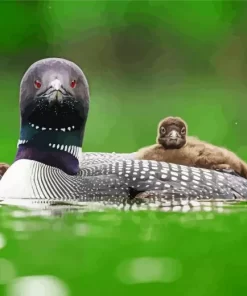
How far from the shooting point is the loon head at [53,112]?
8.24ft

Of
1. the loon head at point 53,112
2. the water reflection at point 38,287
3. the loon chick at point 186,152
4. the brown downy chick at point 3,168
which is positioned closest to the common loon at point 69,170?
the loon head at point 53,112

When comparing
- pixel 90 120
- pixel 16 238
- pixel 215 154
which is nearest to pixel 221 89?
pixel 90 120

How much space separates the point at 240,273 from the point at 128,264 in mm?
223

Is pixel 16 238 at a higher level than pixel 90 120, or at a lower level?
lower

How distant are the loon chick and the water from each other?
12.0 inches

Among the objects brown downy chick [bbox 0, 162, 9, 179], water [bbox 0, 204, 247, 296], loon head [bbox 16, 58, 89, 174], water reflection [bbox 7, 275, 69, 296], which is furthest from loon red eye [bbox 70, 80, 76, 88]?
water reflection [bbox 7, 275, 69, 296]

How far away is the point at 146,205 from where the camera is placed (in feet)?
8.09

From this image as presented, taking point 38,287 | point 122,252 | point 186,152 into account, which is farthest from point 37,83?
point 38,287

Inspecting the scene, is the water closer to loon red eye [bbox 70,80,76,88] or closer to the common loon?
the common loon

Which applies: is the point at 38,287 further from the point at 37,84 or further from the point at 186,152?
the point at 186,152

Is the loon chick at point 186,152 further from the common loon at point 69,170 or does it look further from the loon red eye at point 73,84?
the loon red eye at point 73,84

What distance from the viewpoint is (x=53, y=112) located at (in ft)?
8.40

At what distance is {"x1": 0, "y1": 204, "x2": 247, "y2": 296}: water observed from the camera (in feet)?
5.86

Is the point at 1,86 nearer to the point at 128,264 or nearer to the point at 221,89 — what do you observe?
the point at 221,89
